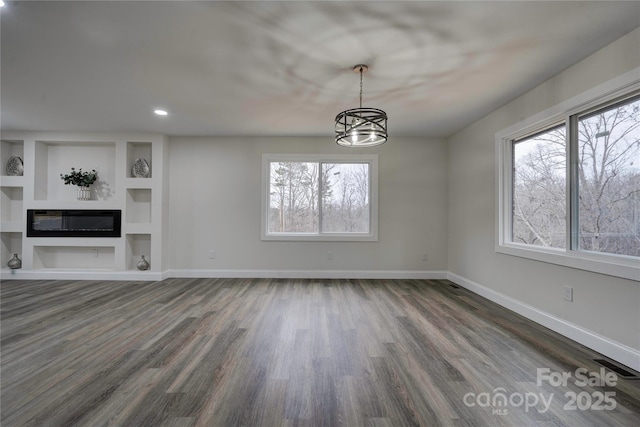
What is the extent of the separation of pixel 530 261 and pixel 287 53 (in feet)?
10.8

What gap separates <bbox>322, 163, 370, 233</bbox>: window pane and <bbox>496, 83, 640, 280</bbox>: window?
2.15 metres

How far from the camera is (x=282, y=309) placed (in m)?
3.32

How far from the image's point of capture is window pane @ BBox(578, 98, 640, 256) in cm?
217

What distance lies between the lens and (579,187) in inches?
101

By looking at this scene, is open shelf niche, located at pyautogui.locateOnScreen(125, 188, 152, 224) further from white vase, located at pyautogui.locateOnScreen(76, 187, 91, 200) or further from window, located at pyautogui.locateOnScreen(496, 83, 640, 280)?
window, located at pyautogui.locateOnScreen(496, 83, 640, 280)

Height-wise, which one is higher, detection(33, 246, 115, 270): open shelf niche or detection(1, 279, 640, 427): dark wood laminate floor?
detection(33, 246, 115, 270): open shelf niche

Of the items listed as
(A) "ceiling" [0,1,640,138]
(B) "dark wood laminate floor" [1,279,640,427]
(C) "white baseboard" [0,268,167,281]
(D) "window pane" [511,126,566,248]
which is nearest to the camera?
(B) "dark wood laminate floor" [1,279,640,427]

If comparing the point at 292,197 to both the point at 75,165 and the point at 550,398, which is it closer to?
the point at 75,165

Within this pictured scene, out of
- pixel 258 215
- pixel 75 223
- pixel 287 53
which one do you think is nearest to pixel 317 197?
pixel 258 215

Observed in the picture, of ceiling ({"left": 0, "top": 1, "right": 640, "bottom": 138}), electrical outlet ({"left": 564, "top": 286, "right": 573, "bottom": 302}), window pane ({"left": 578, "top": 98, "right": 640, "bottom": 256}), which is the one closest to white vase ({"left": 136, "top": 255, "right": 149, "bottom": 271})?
ceiling ({"left": 0, "top": 1, "right": 640, "bottom": 138})

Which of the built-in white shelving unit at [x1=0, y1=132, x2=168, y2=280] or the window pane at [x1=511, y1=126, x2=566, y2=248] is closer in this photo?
the window pane at [x1=511, y1=126, x2=566, y2=248]

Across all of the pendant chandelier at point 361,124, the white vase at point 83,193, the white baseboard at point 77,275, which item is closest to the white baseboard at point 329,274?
the white baseboard at point 77,275

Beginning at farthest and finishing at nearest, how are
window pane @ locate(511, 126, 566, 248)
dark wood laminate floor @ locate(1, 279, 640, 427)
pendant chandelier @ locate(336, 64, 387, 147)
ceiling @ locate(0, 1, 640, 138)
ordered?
1. window pane @ locate(511, 126, 566, 248)
2. pendant chandelier @ locate(336, 64, 387, 147)
3. ceiling @ locate(0, 1, 640, 138)
4. dark wood laminate floor @ locate(1, 279, 640, 427)

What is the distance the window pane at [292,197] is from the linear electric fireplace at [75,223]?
267cm
